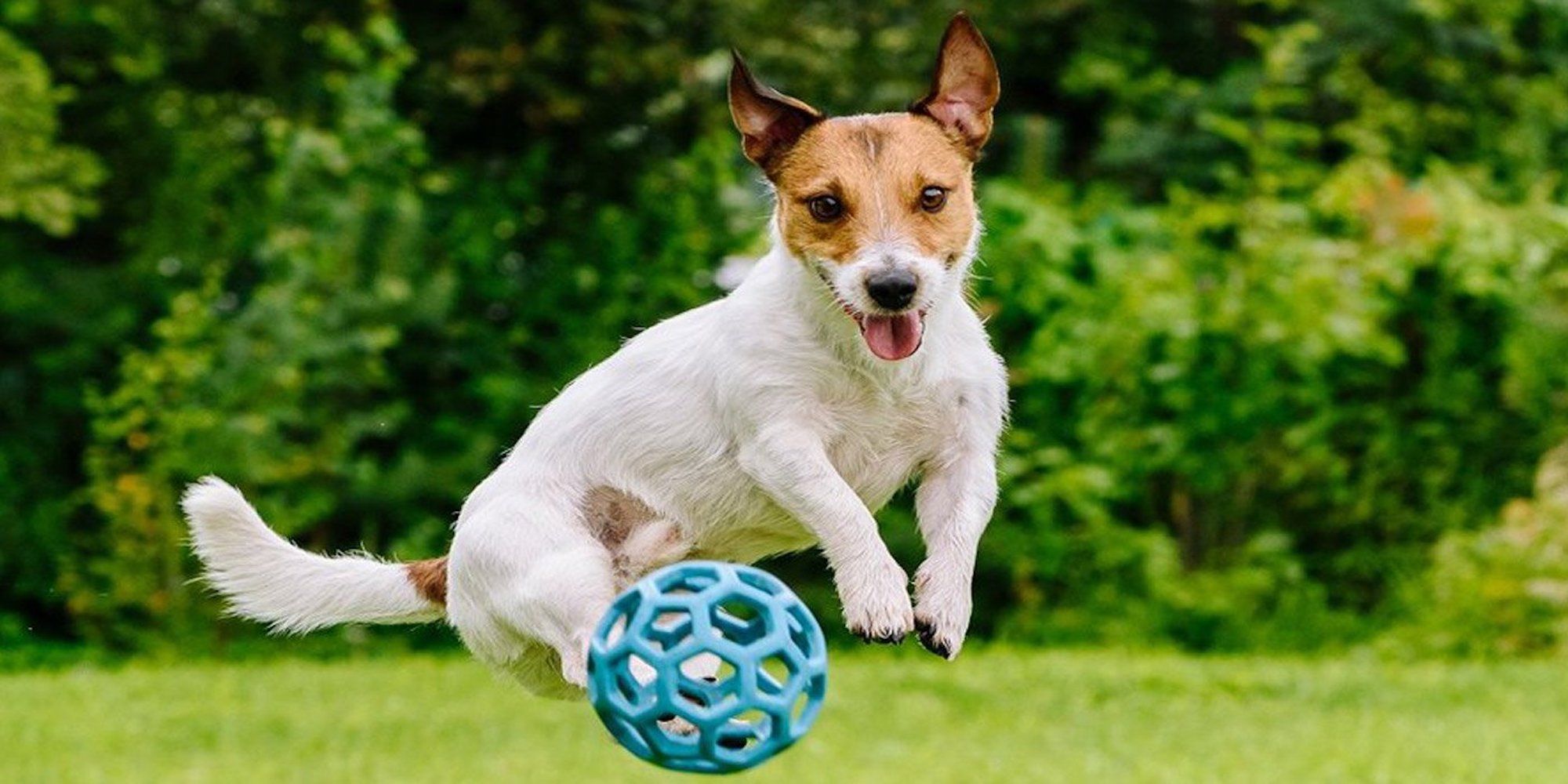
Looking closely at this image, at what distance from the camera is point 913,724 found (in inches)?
406

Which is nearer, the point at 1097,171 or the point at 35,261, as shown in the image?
the point at 35,261

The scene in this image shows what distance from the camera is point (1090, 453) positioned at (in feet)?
39.6

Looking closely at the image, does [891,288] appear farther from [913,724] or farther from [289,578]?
[913,724]

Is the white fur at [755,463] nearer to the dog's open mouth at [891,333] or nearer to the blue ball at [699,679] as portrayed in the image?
the dog's open mouth at [891,333]

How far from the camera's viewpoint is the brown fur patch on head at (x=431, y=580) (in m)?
4.03

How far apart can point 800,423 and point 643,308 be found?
7.54 meters

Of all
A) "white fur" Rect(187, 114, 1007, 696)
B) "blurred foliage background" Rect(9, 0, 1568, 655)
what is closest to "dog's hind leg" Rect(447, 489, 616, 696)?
"white fur" Rect(187, 114, 1007, 696)

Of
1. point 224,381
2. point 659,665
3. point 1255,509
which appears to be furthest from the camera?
point 1255,509

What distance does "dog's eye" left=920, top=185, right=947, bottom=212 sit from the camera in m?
3.60

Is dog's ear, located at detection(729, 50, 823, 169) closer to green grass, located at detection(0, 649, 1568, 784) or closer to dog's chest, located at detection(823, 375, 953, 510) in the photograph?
dog's chest, located at detection(823, 375, 953, 510)

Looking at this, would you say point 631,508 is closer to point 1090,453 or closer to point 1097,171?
point 1090,453

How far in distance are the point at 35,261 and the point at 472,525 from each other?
9.59 meters

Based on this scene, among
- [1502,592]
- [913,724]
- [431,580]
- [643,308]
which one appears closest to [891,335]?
[431,580]

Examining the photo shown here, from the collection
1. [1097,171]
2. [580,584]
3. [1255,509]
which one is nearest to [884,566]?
[580,584]
